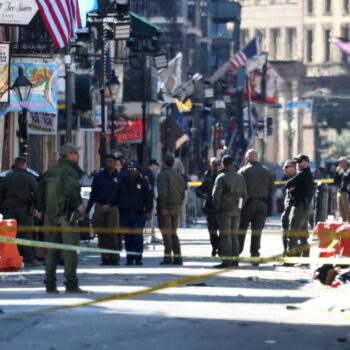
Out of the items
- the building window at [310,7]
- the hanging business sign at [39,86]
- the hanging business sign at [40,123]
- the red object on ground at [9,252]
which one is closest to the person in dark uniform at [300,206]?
the red object on ground at [9,252]

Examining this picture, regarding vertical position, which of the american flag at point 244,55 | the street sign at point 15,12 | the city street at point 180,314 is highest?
the american flag at point 244,55

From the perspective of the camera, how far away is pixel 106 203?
3112 cm

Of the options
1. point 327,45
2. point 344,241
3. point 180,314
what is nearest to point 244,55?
point 344,241

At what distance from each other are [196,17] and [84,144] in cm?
4165

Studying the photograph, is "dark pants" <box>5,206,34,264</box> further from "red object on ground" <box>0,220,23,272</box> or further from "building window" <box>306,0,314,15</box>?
"building window" <box>306,0,314,15</box>

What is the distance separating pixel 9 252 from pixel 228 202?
356cm

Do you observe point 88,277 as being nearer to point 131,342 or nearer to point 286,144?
point 131,342

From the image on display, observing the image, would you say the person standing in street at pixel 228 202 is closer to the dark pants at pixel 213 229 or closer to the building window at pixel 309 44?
the dark pants at pixel 213 229

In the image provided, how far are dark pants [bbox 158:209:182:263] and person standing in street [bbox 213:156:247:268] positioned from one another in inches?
46.0

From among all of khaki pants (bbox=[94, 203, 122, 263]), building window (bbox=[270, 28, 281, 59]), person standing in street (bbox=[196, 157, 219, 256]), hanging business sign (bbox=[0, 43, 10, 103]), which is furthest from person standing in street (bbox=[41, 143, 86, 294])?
building window (bbox=[270, 28, 281, 59])

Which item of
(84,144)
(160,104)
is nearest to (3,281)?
(84,144)

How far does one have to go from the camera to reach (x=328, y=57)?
598ft

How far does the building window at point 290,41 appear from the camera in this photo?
18300cm

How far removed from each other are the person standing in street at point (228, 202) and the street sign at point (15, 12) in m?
8.97
